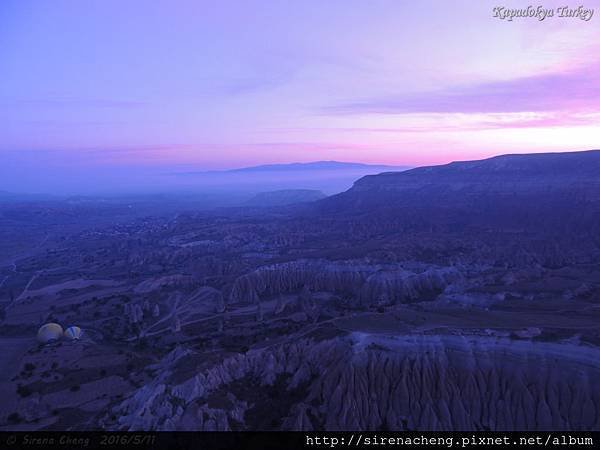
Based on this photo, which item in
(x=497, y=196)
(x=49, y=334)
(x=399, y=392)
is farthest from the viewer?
(x=497, y=196)

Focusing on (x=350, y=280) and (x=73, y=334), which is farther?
(x=350, y=280)

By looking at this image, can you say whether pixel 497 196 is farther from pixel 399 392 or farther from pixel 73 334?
pixel 73 334

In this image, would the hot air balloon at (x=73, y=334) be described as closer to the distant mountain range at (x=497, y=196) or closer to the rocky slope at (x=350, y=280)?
the rocky slope at (x=350, y=280)

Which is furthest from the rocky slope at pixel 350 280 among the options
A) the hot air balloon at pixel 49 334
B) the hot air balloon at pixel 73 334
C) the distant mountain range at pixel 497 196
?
the distant mountain range at pixel 497 196

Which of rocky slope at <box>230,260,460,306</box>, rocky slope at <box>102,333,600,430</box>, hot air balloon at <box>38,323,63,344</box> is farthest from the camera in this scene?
rocky slope at <box>230,260,460,306</box>

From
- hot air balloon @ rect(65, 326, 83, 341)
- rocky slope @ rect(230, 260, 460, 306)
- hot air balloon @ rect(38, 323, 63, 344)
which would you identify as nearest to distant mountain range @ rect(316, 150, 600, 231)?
rocky slope @ rect(230, 260, 460, 306)

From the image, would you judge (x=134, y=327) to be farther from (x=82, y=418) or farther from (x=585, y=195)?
(x=585, y=195)

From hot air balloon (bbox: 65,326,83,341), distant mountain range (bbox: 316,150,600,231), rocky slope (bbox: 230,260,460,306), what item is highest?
distant mountain range (bbox: 316,150,600,231)

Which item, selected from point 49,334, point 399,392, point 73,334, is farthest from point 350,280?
point 49,334

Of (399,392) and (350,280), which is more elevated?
(399,392)

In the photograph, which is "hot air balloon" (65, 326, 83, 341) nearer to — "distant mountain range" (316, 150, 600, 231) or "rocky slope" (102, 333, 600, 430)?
"rocky slope" (102, 333, 600, 430)

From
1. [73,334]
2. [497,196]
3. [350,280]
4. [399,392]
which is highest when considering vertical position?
[497,196]
